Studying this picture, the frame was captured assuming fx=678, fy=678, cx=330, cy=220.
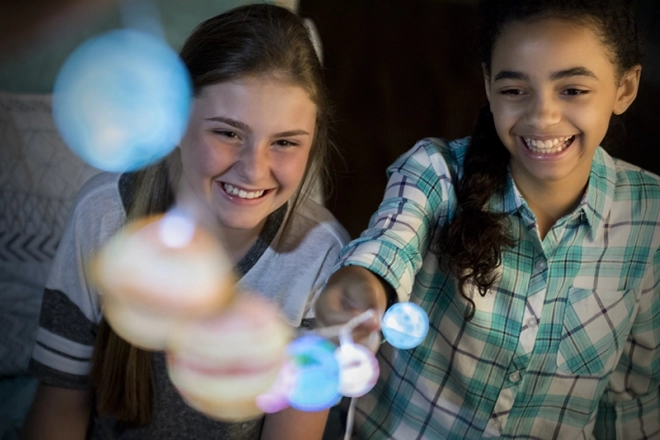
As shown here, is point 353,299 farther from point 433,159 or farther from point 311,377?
point 433,159

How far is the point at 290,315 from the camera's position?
1125 millimetres

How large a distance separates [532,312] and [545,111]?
0.34 m

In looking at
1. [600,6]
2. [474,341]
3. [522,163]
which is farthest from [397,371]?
[600,6]

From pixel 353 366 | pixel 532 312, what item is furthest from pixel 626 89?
pixel 353 366

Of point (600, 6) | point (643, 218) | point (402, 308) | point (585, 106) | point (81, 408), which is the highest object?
point (600, 6)

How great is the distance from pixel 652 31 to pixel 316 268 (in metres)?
1.05

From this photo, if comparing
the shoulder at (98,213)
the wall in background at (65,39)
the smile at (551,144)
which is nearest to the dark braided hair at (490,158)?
the smile at (551,144)

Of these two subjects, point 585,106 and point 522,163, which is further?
point 522,163

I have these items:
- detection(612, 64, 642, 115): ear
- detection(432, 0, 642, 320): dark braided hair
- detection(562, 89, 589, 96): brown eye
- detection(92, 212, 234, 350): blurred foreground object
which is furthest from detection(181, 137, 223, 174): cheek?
detection(612, 64, 642, 115): ear

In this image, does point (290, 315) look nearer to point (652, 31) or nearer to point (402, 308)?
point (402, 308)

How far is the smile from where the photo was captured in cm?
105

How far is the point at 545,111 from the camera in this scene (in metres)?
1.01

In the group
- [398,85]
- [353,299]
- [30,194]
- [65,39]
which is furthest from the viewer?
[398,85]

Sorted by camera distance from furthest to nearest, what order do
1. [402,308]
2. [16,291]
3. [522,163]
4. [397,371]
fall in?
[16,291] < [397,371] < [522,163] < [402,308]
